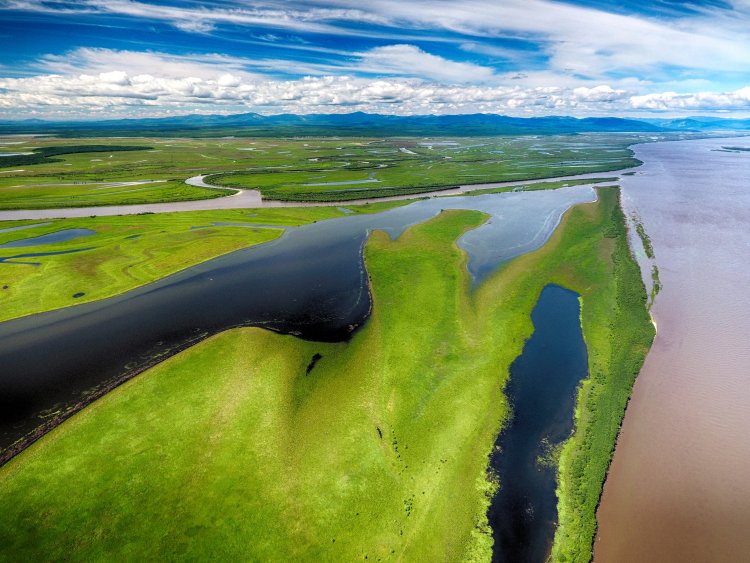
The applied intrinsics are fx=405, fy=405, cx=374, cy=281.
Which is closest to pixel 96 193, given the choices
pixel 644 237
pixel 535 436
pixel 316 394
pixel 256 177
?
pixel 256 177

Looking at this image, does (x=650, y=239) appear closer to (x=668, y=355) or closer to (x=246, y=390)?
(x=668, y=355)

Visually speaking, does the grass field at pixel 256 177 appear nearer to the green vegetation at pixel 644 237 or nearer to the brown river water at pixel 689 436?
the green vegetation at pixel 644 237

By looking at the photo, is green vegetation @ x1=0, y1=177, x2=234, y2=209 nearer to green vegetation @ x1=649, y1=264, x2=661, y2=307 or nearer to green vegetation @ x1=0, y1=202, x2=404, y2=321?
green vegetation @ x1=0, y1=202, x2=404, y2=321

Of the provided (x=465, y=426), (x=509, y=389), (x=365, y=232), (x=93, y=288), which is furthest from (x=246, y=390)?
(x=365, y=232)

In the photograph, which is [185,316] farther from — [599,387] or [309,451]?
[599,387]

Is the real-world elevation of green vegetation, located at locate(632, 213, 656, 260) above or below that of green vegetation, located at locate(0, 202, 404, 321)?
above

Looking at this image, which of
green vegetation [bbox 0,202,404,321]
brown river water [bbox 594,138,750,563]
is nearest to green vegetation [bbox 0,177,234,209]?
green vegetation [bbox 0,202,404,321]
